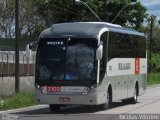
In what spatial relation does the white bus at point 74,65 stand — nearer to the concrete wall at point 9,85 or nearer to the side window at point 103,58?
the side window at point 103,58

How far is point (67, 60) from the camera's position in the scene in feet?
72.5

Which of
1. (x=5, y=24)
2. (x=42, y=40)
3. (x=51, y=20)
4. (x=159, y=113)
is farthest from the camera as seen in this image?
(x=51, y=20)

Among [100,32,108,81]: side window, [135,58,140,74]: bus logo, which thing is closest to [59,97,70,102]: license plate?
[100,32,108,81]: side window

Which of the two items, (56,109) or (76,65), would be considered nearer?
(76,65)

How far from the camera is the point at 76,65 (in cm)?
2197

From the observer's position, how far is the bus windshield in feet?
72.1

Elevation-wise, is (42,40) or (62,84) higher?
(42,40)

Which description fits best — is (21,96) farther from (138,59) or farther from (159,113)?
(159,113)

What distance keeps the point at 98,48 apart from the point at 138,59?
7.55 meters

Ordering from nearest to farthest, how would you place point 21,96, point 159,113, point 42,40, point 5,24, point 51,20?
point 159,113 → point 42,40 → point 21,96 → point 5,24 → point 51,20

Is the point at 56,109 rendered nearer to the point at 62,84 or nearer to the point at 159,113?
the point at 62,84

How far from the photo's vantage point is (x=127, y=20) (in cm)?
7719

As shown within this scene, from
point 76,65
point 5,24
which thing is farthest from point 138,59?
point 5,24

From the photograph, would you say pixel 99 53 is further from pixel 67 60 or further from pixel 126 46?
pixel 126 46
